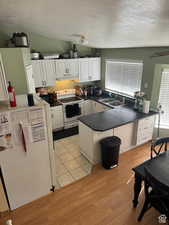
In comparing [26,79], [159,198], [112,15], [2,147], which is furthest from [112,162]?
[112,15]

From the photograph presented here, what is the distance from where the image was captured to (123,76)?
181 inches

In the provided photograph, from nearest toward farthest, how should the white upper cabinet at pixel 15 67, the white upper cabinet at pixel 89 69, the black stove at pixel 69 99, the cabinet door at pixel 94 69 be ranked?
the white upper cabinet at pixel 15 67 → the black stove at pixel 69 99 → the white upper cabinet at pixel 89 69 → the cabinet door at pixel 94 69

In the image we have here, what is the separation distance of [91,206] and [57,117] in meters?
2.65

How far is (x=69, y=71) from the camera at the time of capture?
4656 millimetres

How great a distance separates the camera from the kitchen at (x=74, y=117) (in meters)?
2.21

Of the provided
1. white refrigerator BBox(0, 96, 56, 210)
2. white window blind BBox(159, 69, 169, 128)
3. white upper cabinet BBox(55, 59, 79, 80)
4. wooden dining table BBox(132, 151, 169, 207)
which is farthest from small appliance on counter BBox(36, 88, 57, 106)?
wooden dining table BBox(132, 151, 169, 207)

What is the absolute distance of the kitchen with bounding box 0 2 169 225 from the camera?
2209 millimetres

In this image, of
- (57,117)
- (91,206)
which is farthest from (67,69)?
(91,206)

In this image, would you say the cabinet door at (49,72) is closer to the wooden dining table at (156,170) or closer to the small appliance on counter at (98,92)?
the small appliance on counter at (98,92)

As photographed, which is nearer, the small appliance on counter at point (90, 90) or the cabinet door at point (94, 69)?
the cabinet door at point (94, 69)

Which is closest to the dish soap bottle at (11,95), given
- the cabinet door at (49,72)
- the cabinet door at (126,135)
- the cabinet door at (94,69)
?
the cabinet door at (126,135)

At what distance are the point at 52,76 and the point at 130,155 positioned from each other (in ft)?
9.73

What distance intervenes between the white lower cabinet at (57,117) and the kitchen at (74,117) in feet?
0.10

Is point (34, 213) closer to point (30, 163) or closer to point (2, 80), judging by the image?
point (30, 163)
